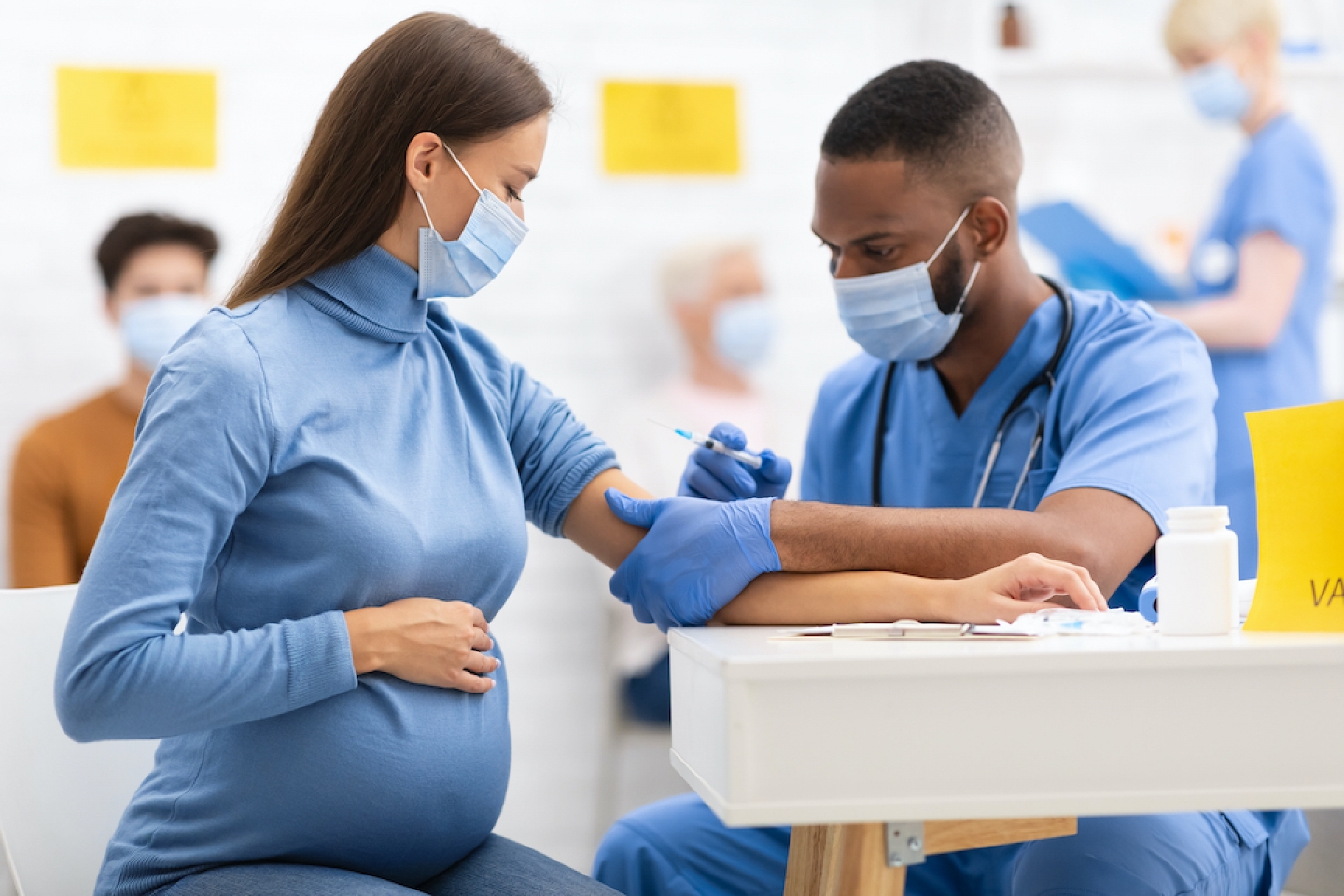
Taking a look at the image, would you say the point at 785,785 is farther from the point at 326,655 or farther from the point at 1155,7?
the point at 1155,7

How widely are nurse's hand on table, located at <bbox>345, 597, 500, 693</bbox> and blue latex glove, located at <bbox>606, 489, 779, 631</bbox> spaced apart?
200mm

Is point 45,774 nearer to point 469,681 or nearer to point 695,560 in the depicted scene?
point 469,681

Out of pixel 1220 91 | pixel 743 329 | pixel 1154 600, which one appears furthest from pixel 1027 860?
pixel 1220 91

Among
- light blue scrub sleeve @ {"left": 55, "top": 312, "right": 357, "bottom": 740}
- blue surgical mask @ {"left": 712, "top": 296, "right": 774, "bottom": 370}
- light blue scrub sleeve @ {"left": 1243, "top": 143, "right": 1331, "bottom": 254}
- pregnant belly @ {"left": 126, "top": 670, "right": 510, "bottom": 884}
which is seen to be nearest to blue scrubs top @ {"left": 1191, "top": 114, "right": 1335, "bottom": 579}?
light blue scrub sleeve @ {"left": 1243, "top": 143, "right": 1331, "bottom": 254}

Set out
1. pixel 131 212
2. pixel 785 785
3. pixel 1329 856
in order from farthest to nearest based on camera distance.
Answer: pixel 131 212 → pixel 1329 856 → pixel 785 785

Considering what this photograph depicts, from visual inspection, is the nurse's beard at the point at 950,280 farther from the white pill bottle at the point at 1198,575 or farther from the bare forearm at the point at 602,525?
the white pill bottle at the point at 1198,575

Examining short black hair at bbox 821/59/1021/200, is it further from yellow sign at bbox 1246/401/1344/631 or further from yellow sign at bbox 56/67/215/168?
yellow sign at bbox 56/67/215/168

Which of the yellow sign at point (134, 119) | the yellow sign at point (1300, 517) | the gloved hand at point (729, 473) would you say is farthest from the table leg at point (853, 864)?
the yellow sign at point (134, 119)

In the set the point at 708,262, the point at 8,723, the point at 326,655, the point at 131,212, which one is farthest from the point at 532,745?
the point at 326,655

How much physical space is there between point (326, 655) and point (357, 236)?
0.43 metres

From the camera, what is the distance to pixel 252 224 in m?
2.97

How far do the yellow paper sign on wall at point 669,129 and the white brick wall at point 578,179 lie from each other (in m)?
0.04

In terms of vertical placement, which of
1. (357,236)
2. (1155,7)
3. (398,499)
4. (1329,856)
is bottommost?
(1329,856)

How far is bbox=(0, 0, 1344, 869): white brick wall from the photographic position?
2.88m
